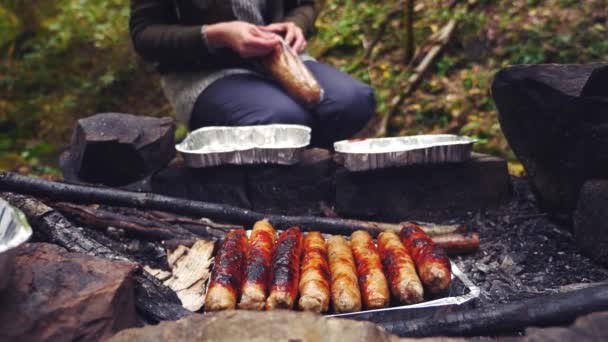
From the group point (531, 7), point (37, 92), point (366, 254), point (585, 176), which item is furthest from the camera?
point (37, 92)

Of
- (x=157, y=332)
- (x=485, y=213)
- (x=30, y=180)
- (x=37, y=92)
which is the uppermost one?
(x=157, y=332)

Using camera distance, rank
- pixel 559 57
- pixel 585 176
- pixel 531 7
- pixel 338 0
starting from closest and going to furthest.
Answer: pixel 585 176, pixel 559 57, pixel 531 7, pixel 338 0

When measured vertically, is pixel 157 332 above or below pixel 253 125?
above

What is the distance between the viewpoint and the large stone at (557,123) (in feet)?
9.70

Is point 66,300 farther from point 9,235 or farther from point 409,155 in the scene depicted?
point 409,155

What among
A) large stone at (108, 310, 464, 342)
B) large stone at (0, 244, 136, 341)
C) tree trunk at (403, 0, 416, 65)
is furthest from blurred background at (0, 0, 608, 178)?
large stone at (0, 244, 136, 341)

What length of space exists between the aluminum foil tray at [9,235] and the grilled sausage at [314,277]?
1.14 m

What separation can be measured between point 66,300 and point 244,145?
2.27 metres

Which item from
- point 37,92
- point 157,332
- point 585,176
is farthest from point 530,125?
point 37,92

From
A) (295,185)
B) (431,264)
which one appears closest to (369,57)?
(295,185)

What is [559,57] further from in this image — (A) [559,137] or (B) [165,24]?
(B) [165,24]

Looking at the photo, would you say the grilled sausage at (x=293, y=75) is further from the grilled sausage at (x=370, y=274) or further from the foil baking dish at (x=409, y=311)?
the foil baking dish at (x=409, y=311)

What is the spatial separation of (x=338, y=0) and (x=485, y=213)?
669cm

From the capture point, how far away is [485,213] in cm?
385
